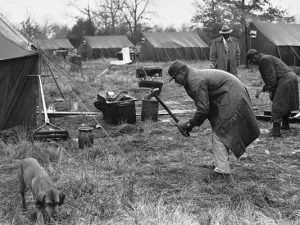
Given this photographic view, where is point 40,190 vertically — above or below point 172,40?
below

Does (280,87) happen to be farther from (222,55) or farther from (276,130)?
(222,55)

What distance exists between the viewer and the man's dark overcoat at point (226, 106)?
4.62 m

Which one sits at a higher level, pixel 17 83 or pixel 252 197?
pixel 17 83

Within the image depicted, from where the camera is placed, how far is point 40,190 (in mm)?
3604

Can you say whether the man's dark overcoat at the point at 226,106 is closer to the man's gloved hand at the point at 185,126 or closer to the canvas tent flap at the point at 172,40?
the man's gloved hand at the point at 185,126

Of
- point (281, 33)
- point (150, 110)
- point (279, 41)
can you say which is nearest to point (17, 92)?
point (150, 110)

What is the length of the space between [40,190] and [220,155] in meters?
2.25

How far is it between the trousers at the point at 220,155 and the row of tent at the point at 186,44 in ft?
60.9

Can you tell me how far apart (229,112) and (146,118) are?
414 cm

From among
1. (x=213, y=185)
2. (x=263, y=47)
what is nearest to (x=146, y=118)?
(x=213, y=185)

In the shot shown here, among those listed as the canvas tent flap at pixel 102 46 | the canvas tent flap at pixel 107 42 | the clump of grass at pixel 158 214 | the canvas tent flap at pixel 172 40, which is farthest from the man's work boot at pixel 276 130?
the canvas tent flap at pixel 107 42

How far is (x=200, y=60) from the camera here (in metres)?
31.1

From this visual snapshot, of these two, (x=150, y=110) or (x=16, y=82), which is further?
(x=150, y=110)

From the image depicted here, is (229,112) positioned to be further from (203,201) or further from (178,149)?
(178,149)
